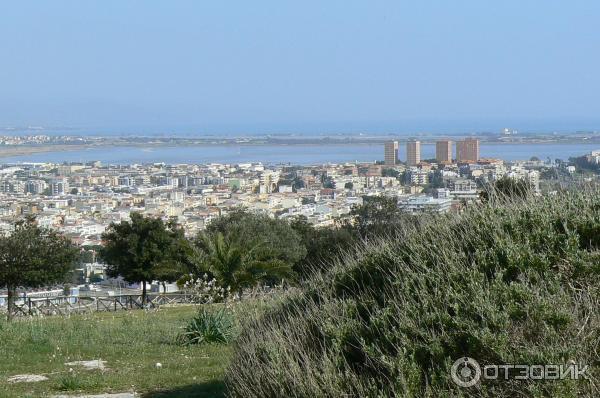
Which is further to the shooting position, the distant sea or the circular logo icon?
the distant sea

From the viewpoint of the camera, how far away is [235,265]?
16422 millimetres

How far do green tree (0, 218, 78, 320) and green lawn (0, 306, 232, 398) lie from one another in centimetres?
1292

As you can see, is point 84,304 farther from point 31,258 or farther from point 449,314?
point 449,314

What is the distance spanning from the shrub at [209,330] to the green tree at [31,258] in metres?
15.1

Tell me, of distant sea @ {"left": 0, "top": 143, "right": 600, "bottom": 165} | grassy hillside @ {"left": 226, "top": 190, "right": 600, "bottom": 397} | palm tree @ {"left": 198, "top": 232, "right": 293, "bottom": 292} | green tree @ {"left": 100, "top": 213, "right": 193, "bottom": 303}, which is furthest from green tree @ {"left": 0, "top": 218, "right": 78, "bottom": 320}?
distant sea @ {"left": 0, "top": 143, "right": 600, "bottom": 165}

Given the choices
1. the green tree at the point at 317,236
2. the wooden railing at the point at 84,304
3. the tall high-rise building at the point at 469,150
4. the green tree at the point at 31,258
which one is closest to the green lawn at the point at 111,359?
the wooden railing at the point at 84,304

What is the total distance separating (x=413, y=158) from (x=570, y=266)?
260ft

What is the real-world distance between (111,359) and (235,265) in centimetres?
790

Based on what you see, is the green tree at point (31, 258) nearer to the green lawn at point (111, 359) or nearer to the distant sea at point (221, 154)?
the green lawn at point (111, 359)

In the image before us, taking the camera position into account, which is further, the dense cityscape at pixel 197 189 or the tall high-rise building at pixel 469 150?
the dense cityscape at pixel 197 189

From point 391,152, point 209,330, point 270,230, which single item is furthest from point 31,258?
point 391,152

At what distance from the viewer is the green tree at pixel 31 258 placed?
24484 mm

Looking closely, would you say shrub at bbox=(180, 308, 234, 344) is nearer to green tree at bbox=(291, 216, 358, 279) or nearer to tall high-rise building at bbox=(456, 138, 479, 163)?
green tree at bbox=(291, 216, 358, 279)

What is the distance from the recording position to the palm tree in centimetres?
1597
